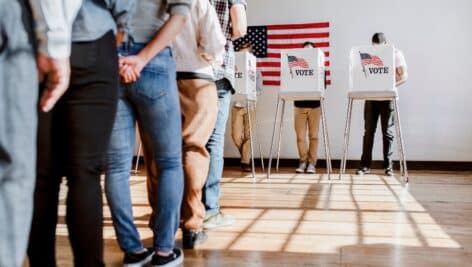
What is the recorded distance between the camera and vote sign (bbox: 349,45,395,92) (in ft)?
10.8

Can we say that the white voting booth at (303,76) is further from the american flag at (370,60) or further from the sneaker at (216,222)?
the sneaker at (216,222)

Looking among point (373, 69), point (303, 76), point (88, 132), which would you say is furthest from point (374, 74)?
point (88, 132)

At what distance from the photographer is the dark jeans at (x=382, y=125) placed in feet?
13.5

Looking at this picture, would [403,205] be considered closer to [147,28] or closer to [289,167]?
[147,28]

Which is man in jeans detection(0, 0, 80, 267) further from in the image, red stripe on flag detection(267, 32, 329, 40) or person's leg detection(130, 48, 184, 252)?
red stripe on flag detection(267, 32, 329, 40)

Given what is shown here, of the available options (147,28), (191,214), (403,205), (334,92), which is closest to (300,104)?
(334,92)

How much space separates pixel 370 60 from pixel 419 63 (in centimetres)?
169

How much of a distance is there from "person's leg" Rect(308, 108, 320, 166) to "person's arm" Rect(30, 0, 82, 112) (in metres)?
3.90

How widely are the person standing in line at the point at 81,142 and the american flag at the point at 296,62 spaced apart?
2.77 meters

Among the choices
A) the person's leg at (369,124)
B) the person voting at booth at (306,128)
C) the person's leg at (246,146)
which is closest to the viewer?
the person's leg at (369,124)

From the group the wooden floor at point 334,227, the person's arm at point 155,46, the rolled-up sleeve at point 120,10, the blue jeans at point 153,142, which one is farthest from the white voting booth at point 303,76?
the rolled-up sleeve at point 120,10

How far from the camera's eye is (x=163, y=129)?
1.24m

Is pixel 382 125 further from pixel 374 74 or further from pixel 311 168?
pixel 374 74

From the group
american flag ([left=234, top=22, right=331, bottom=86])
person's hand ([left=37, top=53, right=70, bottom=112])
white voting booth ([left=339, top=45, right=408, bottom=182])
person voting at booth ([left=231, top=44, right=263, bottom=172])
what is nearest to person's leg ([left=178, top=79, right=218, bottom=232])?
person's hand ([left=37, top=53, right=70, bottom=112])
